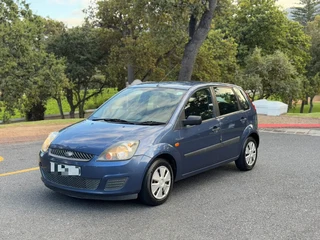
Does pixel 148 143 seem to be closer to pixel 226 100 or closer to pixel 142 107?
pixel 142 107

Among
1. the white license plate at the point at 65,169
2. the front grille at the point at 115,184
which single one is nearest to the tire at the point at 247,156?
the front grille at the point at 115,184

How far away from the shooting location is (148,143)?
4938mm

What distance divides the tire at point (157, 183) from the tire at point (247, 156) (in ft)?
6.67

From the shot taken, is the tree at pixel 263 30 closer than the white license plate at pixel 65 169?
No

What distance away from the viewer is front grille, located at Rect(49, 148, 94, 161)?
471 cm

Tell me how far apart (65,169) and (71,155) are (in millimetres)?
188

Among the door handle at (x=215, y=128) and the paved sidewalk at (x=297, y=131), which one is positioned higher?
the door handle at (x=215, y=128)

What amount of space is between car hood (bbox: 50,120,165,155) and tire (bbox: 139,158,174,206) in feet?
1.22

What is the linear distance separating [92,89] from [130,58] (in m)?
11.8

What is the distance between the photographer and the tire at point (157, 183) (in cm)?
487

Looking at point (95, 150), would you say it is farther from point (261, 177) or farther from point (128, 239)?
point (261, 177)

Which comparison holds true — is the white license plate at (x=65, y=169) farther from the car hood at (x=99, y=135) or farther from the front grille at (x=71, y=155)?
the car hood at (x=99, y=135)

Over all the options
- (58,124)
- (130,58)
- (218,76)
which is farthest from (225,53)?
(58,124)

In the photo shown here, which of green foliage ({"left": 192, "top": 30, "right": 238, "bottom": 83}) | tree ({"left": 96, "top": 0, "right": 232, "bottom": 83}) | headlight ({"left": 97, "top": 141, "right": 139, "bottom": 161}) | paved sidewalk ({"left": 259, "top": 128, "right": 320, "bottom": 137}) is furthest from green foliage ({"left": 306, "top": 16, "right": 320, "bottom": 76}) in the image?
headlight ({"left": 97, "top": 141, "right": 139, "bottom": 161})
